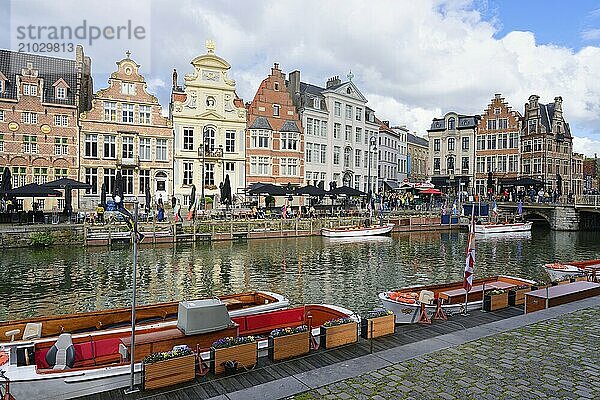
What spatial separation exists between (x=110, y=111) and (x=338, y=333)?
41894 millimetres

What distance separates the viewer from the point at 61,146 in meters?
44.0

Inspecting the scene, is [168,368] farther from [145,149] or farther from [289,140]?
[289,140]

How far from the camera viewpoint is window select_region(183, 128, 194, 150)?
49.8m

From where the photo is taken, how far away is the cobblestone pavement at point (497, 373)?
7762mm

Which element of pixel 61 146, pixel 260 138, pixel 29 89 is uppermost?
pixel 29 89

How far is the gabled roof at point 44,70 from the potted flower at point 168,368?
1680 inches

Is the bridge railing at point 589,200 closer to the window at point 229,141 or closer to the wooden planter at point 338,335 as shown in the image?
the window at point 229,141

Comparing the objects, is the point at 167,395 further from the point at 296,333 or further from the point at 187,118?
the point at 187,118

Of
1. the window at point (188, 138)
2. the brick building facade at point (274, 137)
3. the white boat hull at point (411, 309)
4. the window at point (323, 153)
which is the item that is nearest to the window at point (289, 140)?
the brick building facade at point (274, 137)

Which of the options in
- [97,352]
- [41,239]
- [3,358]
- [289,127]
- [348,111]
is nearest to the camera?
[3,358]

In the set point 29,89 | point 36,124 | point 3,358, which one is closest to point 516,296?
point 3,358

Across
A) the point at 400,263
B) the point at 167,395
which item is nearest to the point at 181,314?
the point at 167,395

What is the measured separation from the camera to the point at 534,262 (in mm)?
29906

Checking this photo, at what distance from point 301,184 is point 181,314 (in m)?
47.8
